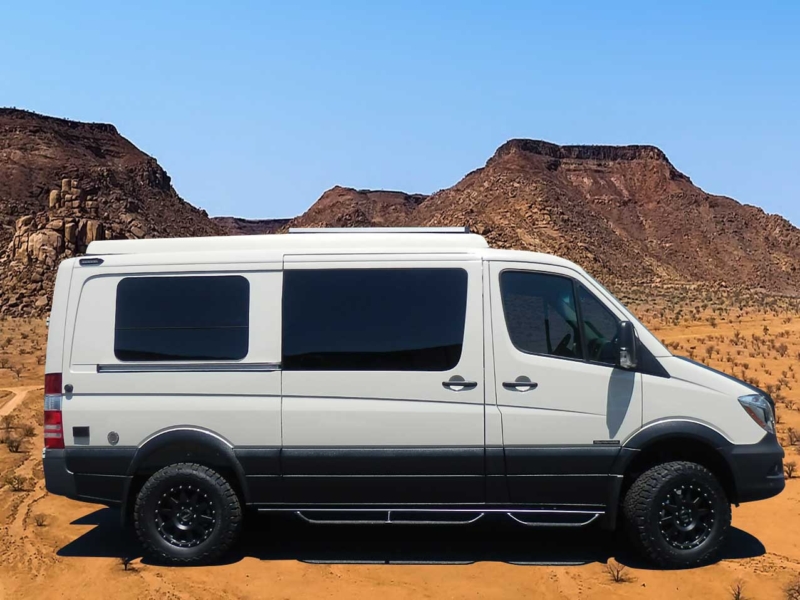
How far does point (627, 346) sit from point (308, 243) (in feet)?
8.87

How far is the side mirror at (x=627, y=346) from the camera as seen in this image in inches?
238

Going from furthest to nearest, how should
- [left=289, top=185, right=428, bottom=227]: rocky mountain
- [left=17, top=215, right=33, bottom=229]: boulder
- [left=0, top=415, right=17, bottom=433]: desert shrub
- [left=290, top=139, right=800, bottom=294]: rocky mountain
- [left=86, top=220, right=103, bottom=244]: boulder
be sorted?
[left=289, top=185, right=428, bottom=227]: rocky mountain → [left=290, top=139, right=800, bottom=294]: rocky mountain → [left=17, top=215, right=33, bottom=229]: boulder → [left=86, top=220, right=103, bottom=244]: boulder → [left=0, top=415, right=17, bottom=433]: desert shrub

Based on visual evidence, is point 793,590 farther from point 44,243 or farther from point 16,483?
point 44,243

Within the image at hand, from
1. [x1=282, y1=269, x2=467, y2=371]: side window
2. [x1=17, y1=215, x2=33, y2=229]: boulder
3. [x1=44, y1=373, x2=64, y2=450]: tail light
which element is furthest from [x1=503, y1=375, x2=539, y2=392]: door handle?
[x1=17, y1=215, x2=33, y2=229]: boulder

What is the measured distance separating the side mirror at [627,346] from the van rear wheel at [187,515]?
329 cm

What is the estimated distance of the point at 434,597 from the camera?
5867mm

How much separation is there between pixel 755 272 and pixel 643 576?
345ft

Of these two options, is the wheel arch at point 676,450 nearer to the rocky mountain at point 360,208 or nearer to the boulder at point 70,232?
the boulder at point 70,232

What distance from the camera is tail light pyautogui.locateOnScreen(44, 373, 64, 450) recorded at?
20.8 ft

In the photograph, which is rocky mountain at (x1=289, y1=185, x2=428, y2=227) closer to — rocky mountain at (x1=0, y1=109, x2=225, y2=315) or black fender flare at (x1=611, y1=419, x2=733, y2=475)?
rocky mountain at (x1=0, y1=109, x2=225, y2=315)

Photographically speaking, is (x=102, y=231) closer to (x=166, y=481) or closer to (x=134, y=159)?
(x=134, y=159)

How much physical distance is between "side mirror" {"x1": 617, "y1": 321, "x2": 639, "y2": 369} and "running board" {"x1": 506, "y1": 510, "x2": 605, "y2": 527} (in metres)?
1.23

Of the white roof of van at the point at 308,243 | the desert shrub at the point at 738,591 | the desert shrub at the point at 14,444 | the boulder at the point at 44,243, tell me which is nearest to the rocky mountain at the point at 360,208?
the boulder at the point at 44,243

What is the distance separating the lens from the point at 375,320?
631 cm
